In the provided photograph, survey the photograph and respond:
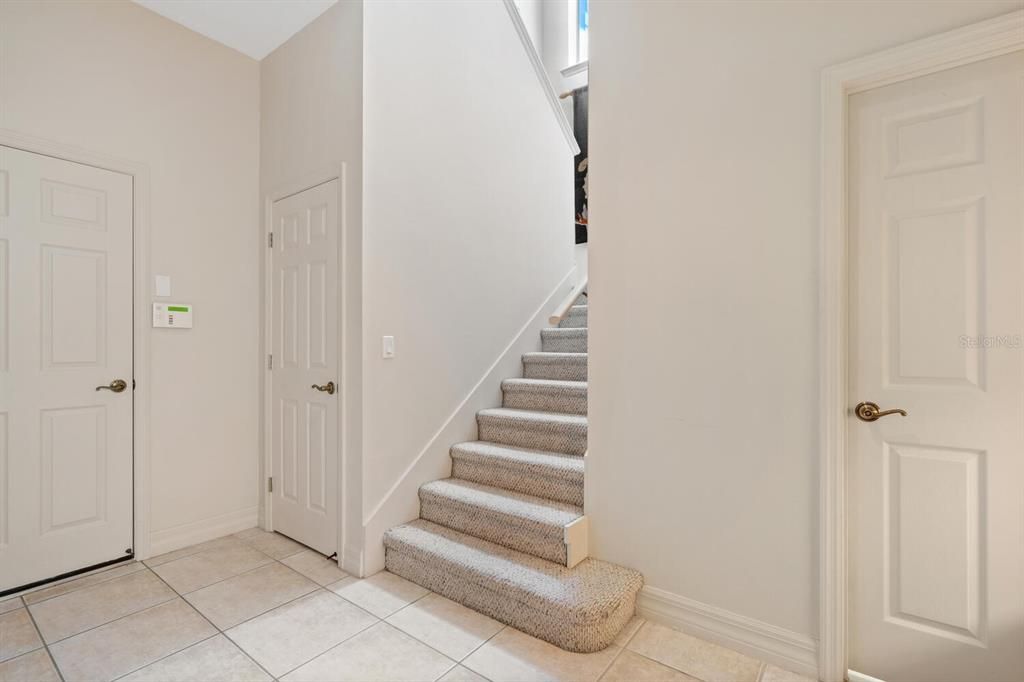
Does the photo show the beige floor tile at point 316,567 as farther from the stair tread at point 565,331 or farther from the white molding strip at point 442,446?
the stair tread at point 565,331

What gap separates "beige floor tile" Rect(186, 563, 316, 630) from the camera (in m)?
2.14

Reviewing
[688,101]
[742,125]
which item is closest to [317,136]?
[688,101]

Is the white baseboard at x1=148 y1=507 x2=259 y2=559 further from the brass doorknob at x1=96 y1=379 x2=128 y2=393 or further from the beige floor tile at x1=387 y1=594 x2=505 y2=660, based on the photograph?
the beige floor tile at x1=387 y1=594 x2=505 y2=660

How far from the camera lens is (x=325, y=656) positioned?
186 cm

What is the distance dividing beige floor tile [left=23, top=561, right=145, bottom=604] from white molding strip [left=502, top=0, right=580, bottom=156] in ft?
13.3

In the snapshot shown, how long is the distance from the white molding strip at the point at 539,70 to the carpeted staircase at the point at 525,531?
209 centimetres

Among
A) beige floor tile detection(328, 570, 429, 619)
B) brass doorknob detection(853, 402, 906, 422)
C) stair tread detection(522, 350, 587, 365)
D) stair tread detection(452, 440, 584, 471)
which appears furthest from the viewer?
stair tread detection(522, 350, 587, 365)

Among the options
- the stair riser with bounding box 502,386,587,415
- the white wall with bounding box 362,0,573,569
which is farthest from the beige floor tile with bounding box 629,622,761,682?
the white wall with bounding box 362,0,573,569

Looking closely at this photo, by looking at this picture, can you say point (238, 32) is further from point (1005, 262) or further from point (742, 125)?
point (1005, 262)

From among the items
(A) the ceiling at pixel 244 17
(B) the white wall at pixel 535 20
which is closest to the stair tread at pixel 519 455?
(A) the ceiling at pixel 244 17

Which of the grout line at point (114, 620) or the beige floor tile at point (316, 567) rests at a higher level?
the grout line at point (114, 620)

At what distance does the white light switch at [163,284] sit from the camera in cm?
276

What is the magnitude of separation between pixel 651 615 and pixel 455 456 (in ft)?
4.43

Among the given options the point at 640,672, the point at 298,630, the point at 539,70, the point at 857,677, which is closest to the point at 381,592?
the point at 298,630
